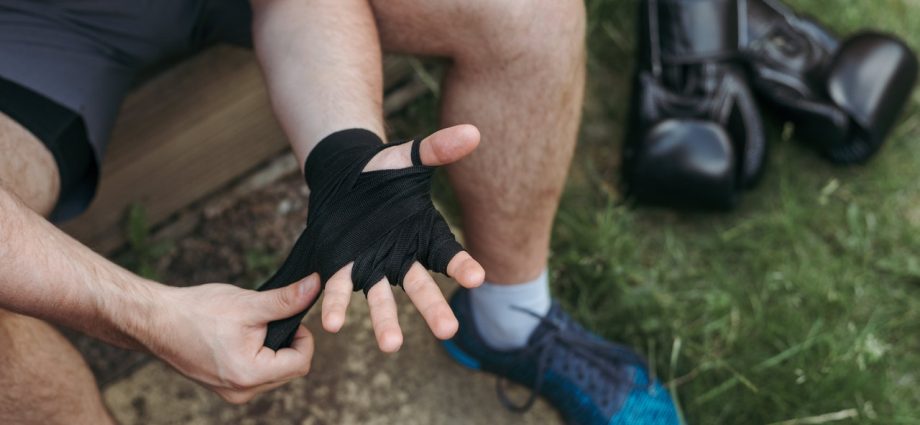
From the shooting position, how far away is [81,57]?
1.50m

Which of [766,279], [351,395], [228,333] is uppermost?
[228,333]

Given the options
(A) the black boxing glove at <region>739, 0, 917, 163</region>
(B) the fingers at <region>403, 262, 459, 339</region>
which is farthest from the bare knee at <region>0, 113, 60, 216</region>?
(A) the black boxing glove at <region>739, 0, 917, 163</region>

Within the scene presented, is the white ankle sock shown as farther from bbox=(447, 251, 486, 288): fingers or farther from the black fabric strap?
the black fabric strap

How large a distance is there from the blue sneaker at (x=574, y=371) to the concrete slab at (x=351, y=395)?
5 centimetres

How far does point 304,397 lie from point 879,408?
3.87 feet

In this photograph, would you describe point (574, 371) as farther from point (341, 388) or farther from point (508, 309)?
point (341, 388)

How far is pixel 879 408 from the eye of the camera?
1879 mm

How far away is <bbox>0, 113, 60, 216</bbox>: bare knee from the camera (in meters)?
1.34

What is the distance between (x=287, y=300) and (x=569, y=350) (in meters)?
0.71

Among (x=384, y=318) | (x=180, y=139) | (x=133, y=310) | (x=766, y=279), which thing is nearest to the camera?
(x=384, y=318)

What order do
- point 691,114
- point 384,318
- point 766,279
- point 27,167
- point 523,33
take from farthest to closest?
point 691,114 → point 766,279 → point 523,33 → point 27,167 → point 384,318

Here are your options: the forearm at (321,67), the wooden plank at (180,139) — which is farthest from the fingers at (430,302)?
the wooden plank at (180,139)

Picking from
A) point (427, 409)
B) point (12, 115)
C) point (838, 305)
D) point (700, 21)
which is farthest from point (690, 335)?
point (12, 115)

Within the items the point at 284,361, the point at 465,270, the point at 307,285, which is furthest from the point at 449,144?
the point at 284,361
